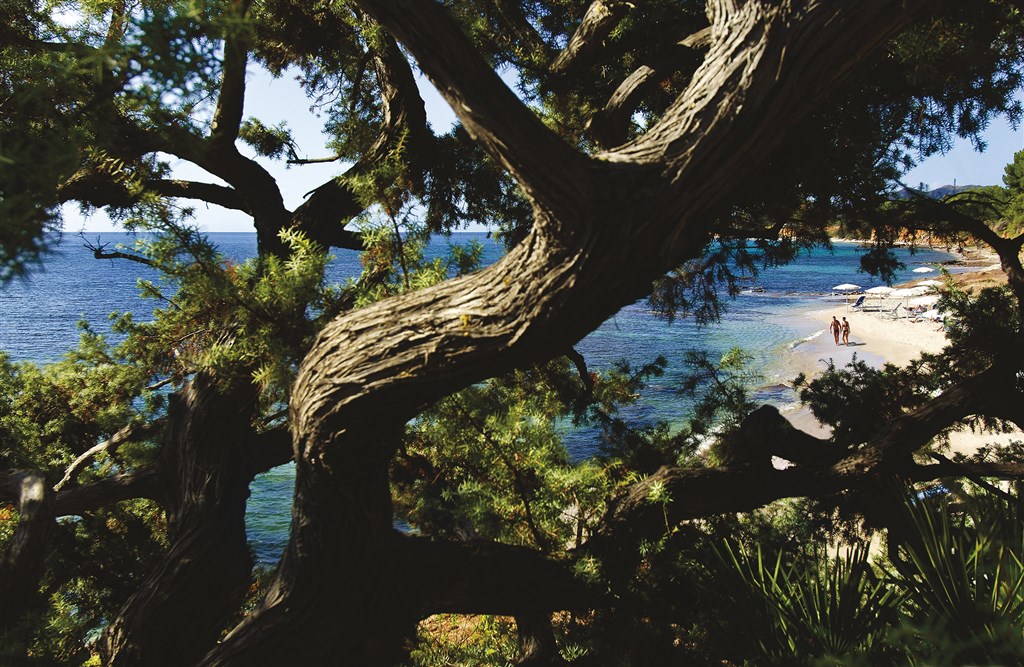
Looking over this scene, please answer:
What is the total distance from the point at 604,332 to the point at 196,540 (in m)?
27.5

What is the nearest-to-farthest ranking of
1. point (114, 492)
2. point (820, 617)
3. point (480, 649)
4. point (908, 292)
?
point (820, 617) → point (114, 492) → point (480, 649) → point (908, 292)

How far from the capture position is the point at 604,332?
3012cm

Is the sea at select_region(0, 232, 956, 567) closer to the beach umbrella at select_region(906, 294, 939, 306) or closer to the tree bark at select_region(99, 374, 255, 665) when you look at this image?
the tree bark at select_region(99, 374, 255, 665)

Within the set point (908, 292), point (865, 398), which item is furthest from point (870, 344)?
point (865, 398)

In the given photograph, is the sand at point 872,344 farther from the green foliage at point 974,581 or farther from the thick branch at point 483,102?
the thick branch at point 483,102

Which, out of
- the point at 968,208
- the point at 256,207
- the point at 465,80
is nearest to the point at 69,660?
the point at 256,207

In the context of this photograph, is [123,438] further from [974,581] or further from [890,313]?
[890,313]

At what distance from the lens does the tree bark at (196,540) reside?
10.5 feet

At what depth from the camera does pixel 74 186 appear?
12.4ft

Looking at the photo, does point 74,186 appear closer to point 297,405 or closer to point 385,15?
point 297,405

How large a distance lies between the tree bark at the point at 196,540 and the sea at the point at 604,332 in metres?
1.07

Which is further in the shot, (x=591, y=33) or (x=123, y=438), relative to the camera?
(x=123, y=438)

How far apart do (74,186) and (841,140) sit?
16.0ft

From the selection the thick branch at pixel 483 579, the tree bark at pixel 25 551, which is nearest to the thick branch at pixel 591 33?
the thick branch at pixel 483 579
